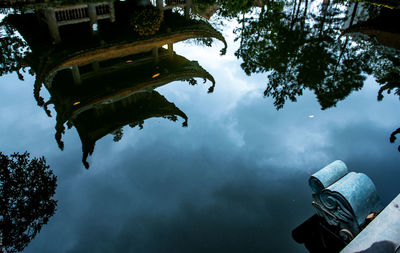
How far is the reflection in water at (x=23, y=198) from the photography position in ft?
13.2

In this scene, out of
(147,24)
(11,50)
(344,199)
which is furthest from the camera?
(11,50)

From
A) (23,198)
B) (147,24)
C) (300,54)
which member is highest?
(147,24)

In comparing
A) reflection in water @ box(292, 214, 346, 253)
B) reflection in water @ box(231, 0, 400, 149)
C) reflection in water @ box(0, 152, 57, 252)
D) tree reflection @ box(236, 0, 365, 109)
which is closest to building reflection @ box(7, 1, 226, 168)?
reflection in water @ box(0, 152, 57, 252)

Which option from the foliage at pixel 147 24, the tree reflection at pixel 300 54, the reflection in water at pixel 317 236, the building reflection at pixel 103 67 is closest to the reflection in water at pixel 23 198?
the building reflection at pixel 103 67

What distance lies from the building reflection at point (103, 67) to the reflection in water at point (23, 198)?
2.43ft

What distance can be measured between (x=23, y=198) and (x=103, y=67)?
4.22 metres

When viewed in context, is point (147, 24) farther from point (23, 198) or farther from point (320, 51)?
point (320, 51)

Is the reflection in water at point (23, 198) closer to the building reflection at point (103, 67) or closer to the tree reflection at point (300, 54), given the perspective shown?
the building reflection at point (103, 67)

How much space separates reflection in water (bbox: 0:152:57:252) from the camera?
13.2 feet

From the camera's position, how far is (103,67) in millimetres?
7539

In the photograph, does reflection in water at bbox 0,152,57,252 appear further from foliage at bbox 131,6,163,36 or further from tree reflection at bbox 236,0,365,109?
tree reflection at bbox 236,0,365,109

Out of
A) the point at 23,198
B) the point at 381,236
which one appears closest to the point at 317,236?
the point at 381,236

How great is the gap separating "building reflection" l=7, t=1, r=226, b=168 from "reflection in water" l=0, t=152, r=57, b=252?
740 millimetres

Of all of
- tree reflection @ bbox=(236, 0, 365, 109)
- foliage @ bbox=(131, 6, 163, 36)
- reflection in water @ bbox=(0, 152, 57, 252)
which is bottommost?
reflection in water @ bbox=(0, 152, 57, 252)
